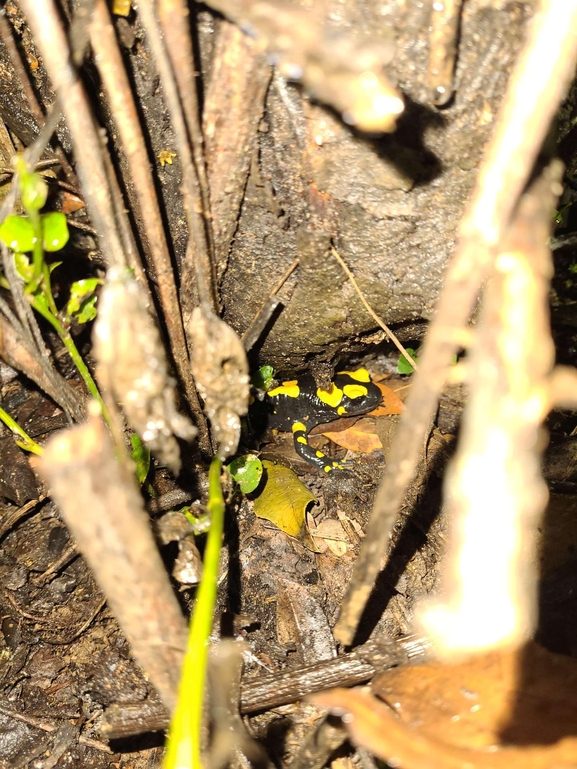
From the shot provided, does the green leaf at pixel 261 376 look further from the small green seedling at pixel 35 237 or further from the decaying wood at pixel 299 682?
the decaying wood at pixel 299 682

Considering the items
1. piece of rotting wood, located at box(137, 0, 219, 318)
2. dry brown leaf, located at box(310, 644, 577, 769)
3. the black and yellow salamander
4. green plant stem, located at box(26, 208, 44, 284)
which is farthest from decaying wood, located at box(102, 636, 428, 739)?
the black and yellow salamander

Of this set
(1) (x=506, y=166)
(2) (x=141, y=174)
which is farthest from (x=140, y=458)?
(1) (x=506, y=166)

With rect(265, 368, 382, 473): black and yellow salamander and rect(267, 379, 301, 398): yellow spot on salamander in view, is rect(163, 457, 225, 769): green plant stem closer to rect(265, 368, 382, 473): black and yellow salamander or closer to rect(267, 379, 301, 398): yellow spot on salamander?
rect(265, 368, 382, 473): black and yellow salamander

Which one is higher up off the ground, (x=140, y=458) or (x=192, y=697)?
(x=192, y=697)

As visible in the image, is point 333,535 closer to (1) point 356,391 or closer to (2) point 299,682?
(2) point 299,682

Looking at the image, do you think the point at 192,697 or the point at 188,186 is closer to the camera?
the point at 192,697

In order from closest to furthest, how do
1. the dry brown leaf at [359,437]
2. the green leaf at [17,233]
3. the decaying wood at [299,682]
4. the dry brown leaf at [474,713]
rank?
1. the dry brown leaf at [474,713]
2. the green leaf at [17,233]
3. the decaying wood at [299,682]
4. the dry brown leaf at [359,437]

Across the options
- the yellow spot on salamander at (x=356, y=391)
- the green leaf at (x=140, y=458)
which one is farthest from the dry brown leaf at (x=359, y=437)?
the green leaf at (x=140, y=458)
